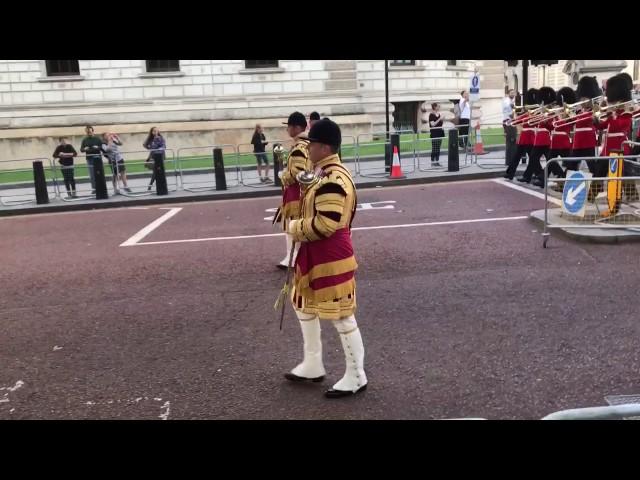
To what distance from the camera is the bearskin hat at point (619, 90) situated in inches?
393

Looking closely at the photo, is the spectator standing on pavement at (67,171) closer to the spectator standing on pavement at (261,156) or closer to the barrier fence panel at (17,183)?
the barrier fence panel at (17,183)

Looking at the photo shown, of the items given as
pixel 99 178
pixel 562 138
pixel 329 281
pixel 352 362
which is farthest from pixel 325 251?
pixel 99 178

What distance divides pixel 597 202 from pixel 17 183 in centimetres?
1404

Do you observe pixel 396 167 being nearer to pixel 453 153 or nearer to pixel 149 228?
pixel 453 153

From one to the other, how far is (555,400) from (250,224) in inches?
313

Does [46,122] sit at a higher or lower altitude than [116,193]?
higher

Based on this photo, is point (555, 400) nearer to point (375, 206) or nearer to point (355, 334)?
point (355, 334)

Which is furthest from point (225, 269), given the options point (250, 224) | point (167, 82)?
point (167, 82)

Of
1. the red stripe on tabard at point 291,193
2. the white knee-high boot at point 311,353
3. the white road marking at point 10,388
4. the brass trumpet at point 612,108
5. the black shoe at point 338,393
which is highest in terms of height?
the brass trumpet at point 612,108

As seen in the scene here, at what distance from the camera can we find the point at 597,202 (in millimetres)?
9156

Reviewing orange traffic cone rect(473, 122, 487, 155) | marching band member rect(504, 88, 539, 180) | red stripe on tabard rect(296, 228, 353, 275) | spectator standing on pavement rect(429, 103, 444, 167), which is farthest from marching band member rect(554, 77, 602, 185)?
red stripe on tabard rect(296, 228, 353, 275)

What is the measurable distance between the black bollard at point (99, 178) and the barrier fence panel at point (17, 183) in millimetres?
1219

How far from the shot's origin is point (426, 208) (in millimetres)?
11992

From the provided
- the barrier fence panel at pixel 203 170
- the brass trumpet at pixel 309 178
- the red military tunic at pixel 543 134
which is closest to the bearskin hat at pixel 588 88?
the red military tunic at pixel 543 134
